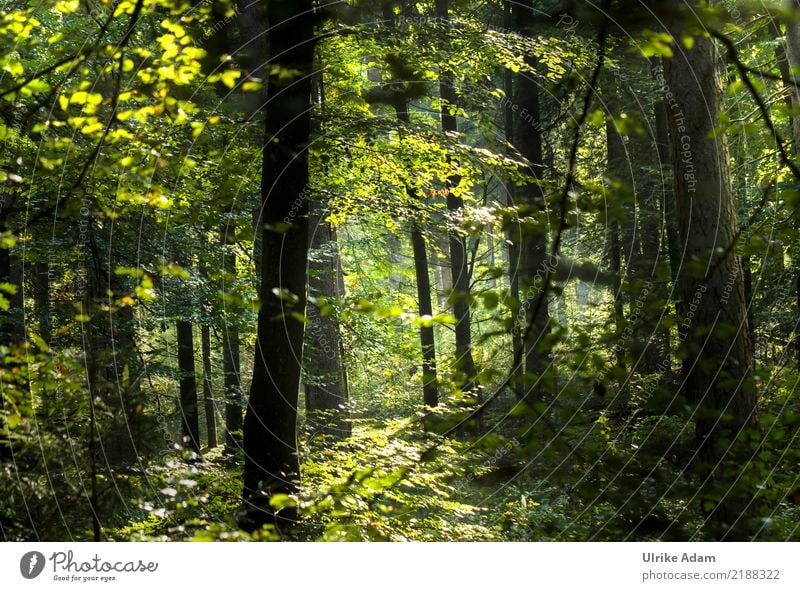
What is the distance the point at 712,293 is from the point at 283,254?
3061 millimetres

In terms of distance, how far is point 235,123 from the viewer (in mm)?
6031

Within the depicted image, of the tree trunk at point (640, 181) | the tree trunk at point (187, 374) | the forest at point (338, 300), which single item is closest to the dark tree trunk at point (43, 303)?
the forest at point (338, 300)

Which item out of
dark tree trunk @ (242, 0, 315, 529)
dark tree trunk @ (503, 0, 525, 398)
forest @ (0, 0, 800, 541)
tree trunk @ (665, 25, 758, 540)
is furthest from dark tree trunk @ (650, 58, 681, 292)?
dark tree trunk @ (242, 0, 315, 529)

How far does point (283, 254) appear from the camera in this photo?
4.89m

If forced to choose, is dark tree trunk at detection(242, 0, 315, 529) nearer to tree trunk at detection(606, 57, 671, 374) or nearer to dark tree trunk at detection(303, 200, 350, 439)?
dark tree trunk at detection(303, 200, 350, 439)

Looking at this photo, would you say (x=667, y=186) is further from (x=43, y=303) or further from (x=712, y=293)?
(x=43, y=303)

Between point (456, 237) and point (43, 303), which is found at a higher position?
point (456, 237)

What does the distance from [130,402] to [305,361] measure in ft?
16.6

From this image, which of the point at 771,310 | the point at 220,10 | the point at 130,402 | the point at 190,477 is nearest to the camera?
the point at 130,402

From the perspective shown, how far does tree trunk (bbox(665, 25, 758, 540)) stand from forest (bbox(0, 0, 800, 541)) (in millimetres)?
20

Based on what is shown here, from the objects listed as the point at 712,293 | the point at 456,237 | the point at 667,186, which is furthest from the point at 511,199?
the point at 712,293
